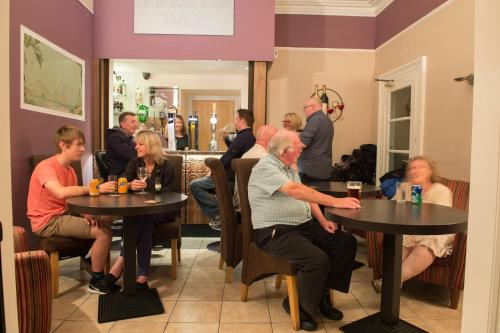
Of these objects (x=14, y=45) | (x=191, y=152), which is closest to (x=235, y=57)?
(x=191, y=152)

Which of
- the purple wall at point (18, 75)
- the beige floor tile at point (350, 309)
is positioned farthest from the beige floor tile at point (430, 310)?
the purple wall at point (18, 75)

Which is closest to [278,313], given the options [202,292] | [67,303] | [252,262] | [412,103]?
[252,262]

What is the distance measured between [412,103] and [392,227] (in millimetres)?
2991

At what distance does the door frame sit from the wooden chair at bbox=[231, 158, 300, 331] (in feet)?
7.64

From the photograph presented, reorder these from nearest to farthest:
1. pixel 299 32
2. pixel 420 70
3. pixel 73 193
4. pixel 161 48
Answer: pixel 73 193 < pixel 420 70 < pixel 161 48 < pixel 299 32

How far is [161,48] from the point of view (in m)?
4.71

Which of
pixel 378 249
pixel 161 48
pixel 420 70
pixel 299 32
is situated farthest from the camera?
pixel 299 32

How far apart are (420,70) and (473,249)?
3649 mm

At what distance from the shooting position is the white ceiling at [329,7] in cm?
542

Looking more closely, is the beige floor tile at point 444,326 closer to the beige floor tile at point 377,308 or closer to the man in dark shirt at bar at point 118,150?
the beige floor tile at point 377,308

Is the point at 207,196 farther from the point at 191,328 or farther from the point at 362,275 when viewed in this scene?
the point at 191,328

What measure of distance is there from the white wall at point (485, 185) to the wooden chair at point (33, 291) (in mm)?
1599

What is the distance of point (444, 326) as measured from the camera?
7.89ft

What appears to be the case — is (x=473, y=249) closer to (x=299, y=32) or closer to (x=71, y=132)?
(x=71, y=132)
